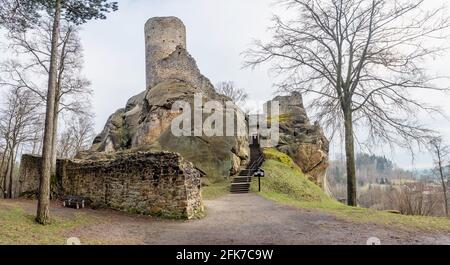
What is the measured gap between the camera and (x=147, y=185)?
37.5 ft

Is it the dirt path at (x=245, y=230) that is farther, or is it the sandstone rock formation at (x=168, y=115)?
the sandstone rock formation at (x=168, y=115)

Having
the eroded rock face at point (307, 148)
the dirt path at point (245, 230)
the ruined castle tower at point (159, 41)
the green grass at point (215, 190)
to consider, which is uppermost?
the ruined castle tower at point (159, 41)

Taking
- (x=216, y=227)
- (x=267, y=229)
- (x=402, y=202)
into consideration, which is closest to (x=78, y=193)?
(x=216, y=227)

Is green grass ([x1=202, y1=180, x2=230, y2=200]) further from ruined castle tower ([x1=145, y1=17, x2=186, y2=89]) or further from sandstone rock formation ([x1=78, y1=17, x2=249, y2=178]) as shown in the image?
ruined castle tower ([x1=145, y1=17, x2=186, y2=89])

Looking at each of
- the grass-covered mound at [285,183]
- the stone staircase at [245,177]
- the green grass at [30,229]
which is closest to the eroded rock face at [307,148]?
the grass-covered mound at [285,183]

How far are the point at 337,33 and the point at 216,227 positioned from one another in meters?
10.0

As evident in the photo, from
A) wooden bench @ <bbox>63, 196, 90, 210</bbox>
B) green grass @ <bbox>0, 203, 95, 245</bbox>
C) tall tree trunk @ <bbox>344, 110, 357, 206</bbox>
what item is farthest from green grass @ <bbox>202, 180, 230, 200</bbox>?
green grass @ <bbox>0, 203, 95, 245</bbox>

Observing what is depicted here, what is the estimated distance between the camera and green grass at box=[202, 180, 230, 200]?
1684 cm

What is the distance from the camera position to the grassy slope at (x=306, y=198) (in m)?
9.23

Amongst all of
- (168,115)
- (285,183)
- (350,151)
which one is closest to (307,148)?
(285,183)

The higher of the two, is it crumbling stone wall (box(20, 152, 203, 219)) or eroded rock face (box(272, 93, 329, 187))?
eroded rock face (box(272, 93, 329, 187))

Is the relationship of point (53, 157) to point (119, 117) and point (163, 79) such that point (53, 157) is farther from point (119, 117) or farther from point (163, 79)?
point (119, 117)

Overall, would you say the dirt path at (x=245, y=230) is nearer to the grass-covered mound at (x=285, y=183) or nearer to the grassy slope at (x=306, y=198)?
the grassy slope at (x=306, y=198)

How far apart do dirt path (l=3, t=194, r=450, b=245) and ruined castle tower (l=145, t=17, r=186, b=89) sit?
21290mm
